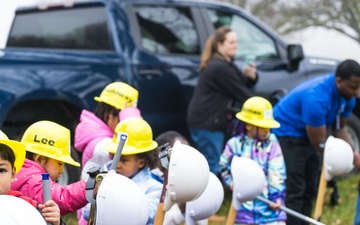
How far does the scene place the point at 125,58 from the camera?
7652 mm

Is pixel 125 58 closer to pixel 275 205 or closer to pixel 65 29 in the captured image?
pixel 65 29

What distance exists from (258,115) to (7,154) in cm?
285

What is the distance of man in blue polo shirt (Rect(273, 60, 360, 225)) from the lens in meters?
6.14

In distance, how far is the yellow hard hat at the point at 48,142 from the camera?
3877 mm

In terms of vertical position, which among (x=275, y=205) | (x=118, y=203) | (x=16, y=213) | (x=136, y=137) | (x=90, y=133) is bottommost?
(x=275, y=205)

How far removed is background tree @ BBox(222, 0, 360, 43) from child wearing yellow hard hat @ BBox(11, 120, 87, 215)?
2517 cm

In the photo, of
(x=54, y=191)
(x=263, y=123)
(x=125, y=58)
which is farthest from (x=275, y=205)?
(x=125, y=58)

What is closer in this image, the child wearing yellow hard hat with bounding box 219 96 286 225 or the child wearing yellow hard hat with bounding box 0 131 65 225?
the child wearing yellow hard hat with bounding box 0 131 65 225

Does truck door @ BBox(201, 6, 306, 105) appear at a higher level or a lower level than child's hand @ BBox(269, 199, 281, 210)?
higher

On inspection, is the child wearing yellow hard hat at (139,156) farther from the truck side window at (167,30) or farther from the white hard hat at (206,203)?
the truck side window at (167,30)

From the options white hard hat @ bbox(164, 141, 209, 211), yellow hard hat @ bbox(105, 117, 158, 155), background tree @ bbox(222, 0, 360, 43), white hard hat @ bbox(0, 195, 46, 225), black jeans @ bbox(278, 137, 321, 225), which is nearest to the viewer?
white hard hat @ bbox(0, 195, 46, 225)

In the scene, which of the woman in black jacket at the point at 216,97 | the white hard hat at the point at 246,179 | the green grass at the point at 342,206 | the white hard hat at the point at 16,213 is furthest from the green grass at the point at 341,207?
the white hard hat at the point at 16,213

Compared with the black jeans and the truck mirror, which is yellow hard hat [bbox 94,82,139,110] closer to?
the black jeans

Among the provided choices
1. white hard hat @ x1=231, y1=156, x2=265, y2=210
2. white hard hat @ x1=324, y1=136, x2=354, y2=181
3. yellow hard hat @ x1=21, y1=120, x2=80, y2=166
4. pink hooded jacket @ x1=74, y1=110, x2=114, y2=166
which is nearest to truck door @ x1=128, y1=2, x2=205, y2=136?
pink hooded jacket @ x1=74, y1=110, x2=114, y2=166
